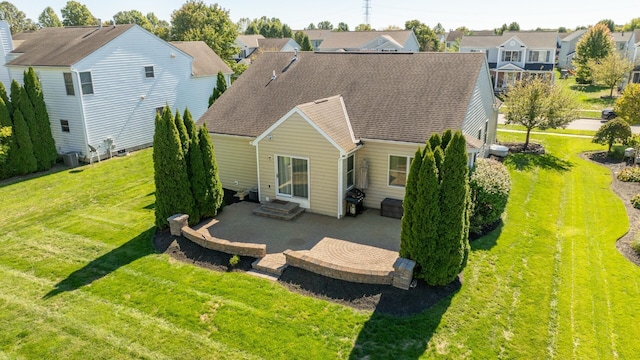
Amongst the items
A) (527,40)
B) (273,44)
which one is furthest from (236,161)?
(273,44)

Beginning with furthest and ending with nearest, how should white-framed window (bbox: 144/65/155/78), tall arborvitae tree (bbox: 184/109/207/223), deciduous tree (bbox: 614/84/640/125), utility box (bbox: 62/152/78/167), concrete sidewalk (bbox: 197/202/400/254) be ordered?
white-framed window (bbox: 144/65/155/78) < deciduous tree (bbox: 614/84/640/125) < utility box (bbox: 62/152/78/167) < tall arborvitae tree (bbox: 184/109/207/223) < concrete sidewalk (bbox: 197/202/400/254)

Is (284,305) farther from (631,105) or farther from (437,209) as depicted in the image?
(631,105)

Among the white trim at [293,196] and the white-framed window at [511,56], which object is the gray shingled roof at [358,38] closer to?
the white-framed window at [511,56]

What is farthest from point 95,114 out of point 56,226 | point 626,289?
point 626,289

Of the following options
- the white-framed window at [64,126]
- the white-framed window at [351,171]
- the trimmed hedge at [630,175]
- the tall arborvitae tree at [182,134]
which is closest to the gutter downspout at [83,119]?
the white-framed window at [64,126]

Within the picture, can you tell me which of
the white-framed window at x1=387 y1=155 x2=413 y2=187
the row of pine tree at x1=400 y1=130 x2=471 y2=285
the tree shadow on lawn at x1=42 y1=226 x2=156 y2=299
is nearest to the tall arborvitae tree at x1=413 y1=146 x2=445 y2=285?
the row of pine tree at x1=400 y1=130 x2=471 y2=285

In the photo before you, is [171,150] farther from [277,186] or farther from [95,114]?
[95,114]

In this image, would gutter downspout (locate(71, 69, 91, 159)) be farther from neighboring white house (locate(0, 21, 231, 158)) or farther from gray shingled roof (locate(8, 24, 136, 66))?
gray shingled roof (locate(8, 24, 136, 66))
